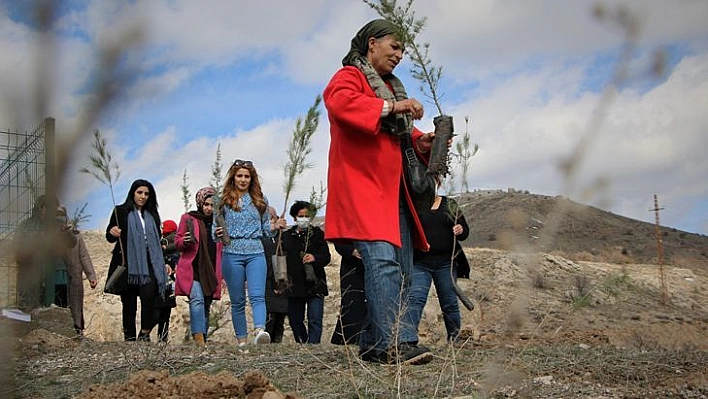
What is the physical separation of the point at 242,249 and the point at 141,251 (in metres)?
1.02

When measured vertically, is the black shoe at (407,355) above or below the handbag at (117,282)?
below

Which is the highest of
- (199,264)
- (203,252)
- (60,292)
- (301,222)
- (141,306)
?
(301,222)

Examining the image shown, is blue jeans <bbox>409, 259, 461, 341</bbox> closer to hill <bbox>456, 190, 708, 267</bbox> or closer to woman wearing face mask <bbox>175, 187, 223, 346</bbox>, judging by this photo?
hill <bbox>456, 190, 708, 267</bbox>

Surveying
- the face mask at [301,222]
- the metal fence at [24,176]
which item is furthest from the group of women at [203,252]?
the metal fence at [24,176]

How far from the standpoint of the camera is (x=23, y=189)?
2.31 feet

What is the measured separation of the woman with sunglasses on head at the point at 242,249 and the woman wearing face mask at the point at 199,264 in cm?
45

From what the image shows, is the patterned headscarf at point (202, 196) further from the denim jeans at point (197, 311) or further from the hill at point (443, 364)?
the hill at point (443, 364)

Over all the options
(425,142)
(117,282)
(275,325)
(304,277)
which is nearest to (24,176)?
(425,142)

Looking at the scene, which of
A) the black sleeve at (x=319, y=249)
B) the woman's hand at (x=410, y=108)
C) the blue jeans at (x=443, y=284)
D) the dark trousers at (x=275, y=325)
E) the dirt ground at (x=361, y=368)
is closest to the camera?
the dirt ground at (x=361, y=368)

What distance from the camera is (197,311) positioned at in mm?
6758

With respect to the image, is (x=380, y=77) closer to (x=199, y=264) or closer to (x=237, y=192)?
(x=237, y=192)

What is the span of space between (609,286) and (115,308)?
12742mm

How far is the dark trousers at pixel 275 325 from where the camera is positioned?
8.00m

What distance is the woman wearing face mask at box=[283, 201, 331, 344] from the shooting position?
740 cm
